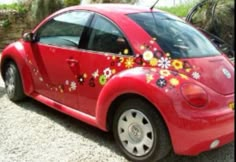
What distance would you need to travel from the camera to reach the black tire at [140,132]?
135 inches

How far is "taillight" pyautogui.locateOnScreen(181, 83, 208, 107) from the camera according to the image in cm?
324

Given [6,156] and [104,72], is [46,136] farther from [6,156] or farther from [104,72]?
[104,72]

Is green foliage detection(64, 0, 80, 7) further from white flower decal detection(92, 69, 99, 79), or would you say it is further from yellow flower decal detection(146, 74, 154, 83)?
yellow flower decal detection(146, 74, 154, 83)

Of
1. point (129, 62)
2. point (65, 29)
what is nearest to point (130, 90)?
point (129, 62)

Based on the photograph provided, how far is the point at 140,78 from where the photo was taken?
3.45 meters

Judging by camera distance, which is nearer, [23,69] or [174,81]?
[174,81]

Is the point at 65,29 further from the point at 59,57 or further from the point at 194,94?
the point at 194,94

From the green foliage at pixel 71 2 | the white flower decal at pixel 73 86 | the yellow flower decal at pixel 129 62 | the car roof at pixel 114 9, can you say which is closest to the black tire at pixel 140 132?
the yellow flower decal at pixel 129 62

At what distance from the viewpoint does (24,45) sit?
5.15m

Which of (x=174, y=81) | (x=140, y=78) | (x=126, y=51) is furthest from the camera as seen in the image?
(x=126, y=51)

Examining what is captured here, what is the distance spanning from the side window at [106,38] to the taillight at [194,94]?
0.70 meters

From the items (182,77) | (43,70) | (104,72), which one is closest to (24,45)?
(43,70)

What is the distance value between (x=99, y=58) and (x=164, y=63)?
0.75m

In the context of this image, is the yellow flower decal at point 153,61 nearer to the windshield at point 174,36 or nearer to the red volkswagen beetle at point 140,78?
the red volkswagen beetle at point 140,78
